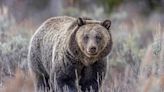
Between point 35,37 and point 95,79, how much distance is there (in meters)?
1.43

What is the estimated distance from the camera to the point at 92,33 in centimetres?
932

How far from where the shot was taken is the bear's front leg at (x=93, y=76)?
9609 millimetres

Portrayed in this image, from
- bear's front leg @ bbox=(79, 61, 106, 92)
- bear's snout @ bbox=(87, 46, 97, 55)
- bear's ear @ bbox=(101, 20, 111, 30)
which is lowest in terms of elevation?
bear's front leg @ bbox=(79, 61, 106, 92)

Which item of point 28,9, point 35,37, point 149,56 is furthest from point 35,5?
point 149,56

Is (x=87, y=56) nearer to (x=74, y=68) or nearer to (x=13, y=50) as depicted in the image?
(x=74, y=68)

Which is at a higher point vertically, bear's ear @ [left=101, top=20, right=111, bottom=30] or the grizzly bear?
bear's ear @ [left=101, top=20, right=111, bottom=30]

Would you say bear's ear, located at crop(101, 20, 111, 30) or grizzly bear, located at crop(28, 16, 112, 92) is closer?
grizzly bear, located at crop(28, 16, 112, 92)

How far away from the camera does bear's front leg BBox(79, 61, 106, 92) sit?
9.61 m

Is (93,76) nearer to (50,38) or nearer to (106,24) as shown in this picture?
(106,24)

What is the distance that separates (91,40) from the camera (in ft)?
30.3

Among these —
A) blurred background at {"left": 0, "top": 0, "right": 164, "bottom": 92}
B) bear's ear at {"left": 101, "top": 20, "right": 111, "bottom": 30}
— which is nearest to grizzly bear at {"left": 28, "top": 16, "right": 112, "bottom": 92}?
bear's ear at {"left": 101, "top": 20, "right": 111, "bottom": 30}

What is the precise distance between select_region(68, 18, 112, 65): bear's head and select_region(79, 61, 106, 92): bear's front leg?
4.1 inches

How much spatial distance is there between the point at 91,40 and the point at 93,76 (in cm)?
59

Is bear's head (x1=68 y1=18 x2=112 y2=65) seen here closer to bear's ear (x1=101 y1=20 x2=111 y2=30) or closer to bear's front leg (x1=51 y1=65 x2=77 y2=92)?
bear's ear (x1=101 y1=20 x2=111 y2=30)
